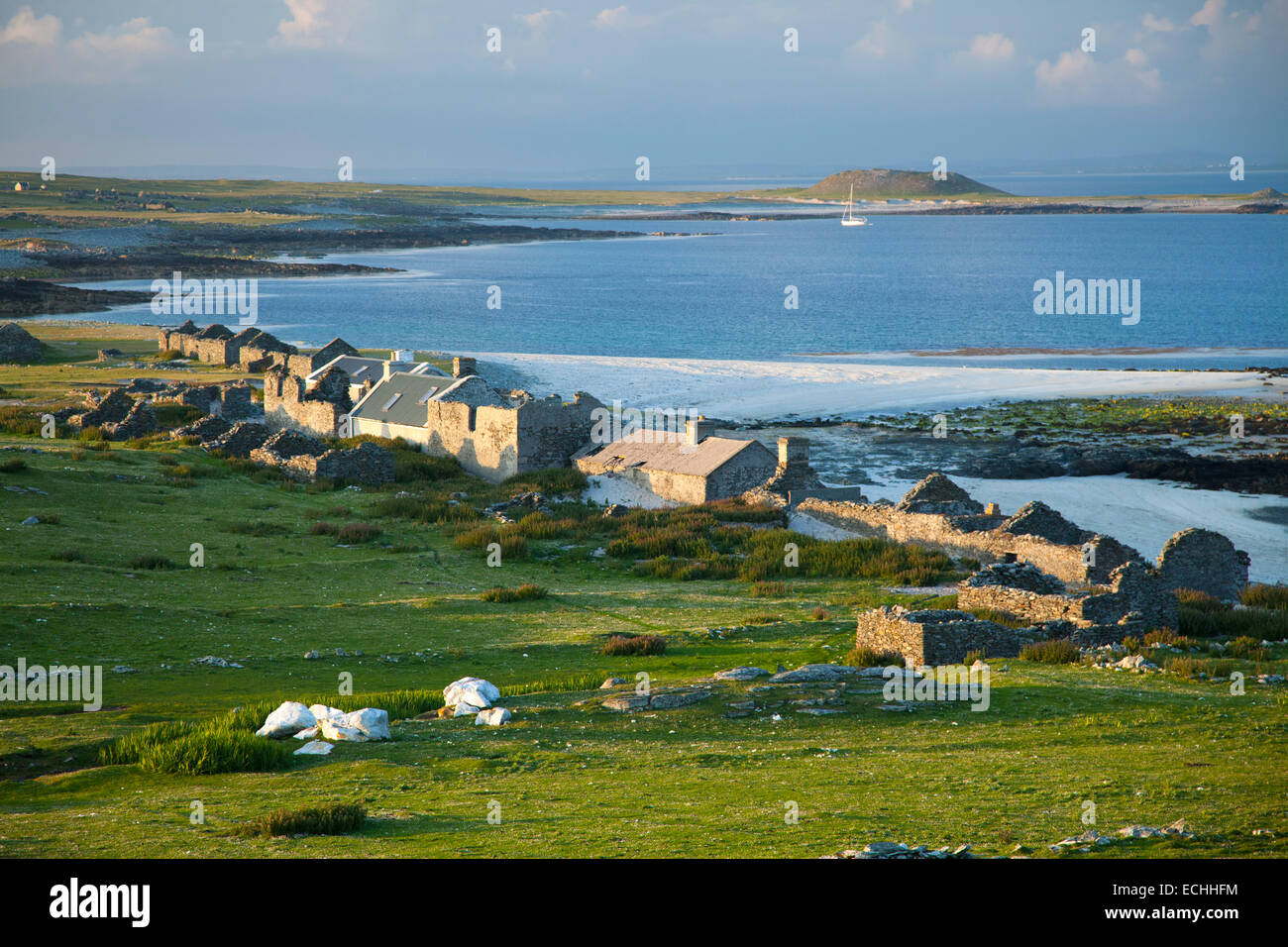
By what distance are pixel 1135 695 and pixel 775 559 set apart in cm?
1576

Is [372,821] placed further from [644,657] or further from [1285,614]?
[1285,614]

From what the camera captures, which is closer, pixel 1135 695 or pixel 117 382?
pixel 1135 695

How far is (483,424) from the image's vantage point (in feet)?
153

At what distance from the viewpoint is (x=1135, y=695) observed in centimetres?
1551

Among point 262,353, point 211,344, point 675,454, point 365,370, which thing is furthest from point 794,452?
point 211,344

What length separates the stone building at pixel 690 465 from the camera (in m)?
40.4

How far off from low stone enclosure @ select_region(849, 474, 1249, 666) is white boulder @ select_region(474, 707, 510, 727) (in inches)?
282

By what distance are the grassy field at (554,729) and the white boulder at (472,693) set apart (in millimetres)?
372

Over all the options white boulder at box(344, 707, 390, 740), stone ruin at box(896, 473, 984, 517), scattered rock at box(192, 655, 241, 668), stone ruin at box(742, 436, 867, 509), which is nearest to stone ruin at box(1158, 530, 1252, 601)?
stone ruin at box(896, 473, 984, 517)
